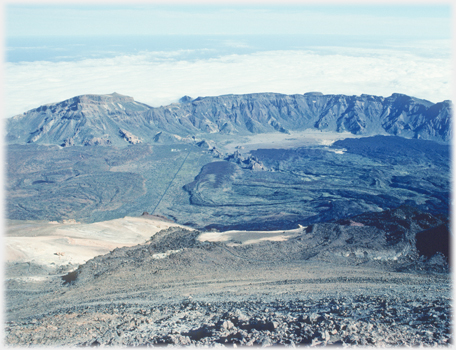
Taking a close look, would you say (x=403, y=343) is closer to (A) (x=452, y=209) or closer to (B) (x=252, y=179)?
(A) (x=452, y=209)

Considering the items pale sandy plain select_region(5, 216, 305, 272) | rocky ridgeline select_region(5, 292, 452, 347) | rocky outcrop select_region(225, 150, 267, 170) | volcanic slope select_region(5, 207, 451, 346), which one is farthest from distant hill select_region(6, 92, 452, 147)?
rocky ridgeline select_region(5, 292, 452, 347)

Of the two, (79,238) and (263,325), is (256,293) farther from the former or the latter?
(79,238)

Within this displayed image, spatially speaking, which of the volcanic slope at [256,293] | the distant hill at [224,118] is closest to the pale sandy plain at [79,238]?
the volcanic slope at [256,293]

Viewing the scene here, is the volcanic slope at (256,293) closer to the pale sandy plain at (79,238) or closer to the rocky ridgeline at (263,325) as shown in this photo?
the rocky ridgeline at (263,325)

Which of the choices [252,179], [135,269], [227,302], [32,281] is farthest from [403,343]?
[252,179]

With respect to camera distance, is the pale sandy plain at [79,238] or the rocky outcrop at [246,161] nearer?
the pale sandy plain at [79,238]

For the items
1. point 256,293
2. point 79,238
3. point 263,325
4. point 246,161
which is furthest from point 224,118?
point 263,325
